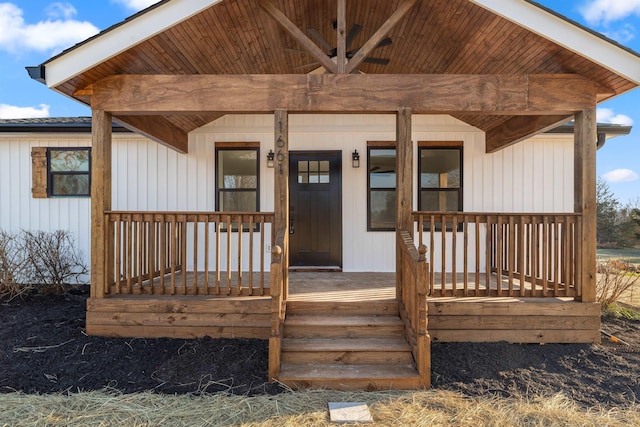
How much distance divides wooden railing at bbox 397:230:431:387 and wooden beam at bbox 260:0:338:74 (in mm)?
1946

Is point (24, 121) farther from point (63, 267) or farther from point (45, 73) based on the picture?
point (45, 73)

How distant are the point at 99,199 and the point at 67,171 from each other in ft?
10.3

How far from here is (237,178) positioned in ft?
20.2

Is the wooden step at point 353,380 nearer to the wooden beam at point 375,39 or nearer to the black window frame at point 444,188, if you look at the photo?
the wooden beam at point 375,39

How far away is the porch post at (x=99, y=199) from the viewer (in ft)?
12.6

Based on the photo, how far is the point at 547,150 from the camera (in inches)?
237

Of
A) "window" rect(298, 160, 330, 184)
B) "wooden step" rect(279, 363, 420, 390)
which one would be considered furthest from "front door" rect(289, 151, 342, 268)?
"wooden step" rect(279, 363, 420, 390)

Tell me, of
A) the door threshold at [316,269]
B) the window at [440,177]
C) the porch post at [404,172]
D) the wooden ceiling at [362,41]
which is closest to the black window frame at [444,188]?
the window at [440,177]

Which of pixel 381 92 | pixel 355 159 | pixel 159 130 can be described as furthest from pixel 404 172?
pixel 159 130

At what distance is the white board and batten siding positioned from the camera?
6.03 meters

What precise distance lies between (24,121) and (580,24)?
26.5 ft

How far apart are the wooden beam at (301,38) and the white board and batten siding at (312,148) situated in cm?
219

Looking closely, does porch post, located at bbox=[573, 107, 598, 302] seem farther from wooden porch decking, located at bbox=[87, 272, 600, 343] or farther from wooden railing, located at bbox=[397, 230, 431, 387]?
wooden railing, located at bbox=[397, 230, 431, 387]

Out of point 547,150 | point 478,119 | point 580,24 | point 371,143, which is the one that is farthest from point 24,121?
point 547,150
